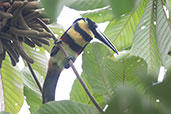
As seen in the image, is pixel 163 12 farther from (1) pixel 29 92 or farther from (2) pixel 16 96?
(2) pixel 16 96

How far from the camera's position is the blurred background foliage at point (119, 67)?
0.24 meters

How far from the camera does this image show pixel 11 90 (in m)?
1.46

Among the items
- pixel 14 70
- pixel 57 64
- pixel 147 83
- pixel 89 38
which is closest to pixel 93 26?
pixel 89 38

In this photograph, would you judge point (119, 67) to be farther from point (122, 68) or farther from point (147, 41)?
point (147, 41)

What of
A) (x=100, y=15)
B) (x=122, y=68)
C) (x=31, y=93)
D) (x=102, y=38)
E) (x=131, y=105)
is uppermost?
(x=100, y=15)

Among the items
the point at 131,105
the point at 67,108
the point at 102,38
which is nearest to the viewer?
the point at 131,105

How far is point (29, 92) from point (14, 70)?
0.22 meters

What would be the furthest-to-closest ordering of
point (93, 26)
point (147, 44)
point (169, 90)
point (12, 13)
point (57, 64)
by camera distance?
1. point (93, 26)
2. point (57, 64)
3. point (147, 44)
4. point (12, 13)
5. point (169, 90)

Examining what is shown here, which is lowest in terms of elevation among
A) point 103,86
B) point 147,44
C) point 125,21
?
point 103,86

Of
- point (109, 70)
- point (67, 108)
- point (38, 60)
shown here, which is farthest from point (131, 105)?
point (38, 60)

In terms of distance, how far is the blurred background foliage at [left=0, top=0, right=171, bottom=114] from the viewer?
237 millimetres

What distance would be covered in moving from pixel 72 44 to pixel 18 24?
350mm

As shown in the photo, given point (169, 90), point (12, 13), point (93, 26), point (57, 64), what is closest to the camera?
point (169, 90)

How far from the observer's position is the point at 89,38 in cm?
146
